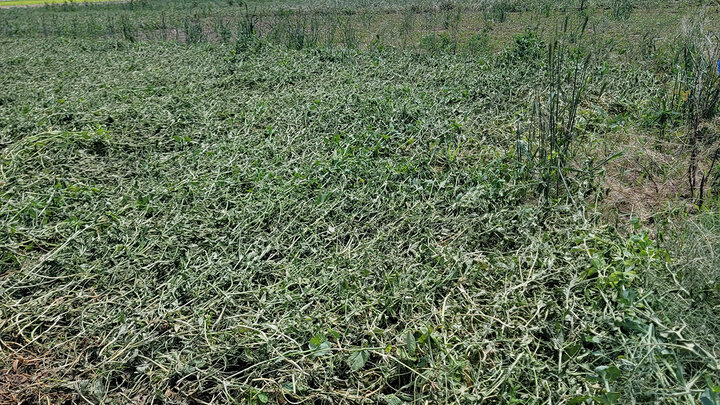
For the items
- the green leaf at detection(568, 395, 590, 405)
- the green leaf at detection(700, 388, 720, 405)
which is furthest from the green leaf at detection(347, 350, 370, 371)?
the green leaf at detection(700, 388, 720, 405)

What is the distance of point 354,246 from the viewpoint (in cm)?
268

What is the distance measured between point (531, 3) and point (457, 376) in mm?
8309

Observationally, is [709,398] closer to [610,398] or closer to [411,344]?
[610,398]

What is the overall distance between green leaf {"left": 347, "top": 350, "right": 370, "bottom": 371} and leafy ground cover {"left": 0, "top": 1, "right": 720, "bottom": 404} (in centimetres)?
3

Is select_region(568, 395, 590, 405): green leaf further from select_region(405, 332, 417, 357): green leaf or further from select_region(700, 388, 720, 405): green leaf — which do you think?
select_region(405, 332, 417, 357): green leaf

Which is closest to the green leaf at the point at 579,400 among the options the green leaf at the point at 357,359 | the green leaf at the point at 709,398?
the green leaf at the point at 709,398

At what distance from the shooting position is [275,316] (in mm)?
2232

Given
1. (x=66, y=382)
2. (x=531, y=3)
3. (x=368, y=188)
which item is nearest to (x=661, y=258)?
(x=368, y=188)

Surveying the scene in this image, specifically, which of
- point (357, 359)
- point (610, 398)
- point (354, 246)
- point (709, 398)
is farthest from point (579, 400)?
point (354, 246)

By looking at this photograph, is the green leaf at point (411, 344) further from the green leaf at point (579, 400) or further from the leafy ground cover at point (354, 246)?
the green leaf at point (579, 400)

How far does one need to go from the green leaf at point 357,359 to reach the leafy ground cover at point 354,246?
0.03 metres

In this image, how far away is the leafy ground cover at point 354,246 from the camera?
1.94m

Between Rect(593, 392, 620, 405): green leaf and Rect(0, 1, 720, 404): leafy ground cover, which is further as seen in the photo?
Rect(0, 1, 720, 404): leafy ground cover

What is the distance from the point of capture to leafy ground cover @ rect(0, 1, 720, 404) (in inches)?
76.4
